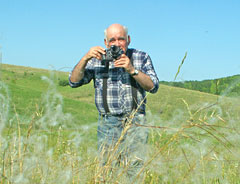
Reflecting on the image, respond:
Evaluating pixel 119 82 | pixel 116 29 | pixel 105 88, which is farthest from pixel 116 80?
pixel 116 29

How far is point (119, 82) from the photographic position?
3.78m

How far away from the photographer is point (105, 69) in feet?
12.5

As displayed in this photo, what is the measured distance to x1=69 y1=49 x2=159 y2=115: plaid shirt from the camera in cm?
368

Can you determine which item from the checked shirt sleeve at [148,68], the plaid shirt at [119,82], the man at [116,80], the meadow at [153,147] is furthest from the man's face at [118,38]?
the meadow at [153,147]

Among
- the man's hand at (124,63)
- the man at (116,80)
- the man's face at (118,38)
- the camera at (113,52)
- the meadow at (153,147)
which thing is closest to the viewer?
the meadow at (153,147)

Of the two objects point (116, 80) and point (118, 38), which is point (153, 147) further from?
point (118, 38)

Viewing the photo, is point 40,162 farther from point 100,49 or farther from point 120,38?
point 120,38

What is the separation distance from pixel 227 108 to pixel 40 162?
Answer: 1.51 meters

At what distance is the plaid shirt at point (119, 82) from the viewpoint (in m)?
3.68

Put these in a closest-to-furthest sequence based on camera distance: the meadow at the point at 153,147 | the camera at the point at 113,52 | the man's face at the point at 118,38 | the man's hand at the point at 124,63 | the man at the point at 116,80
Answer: the meadow at the point at 153,147
the man's hand at the point at 124,63
the camera at the point at 113,52
the man at the point at 116,80
the man's face at the point at 118,38

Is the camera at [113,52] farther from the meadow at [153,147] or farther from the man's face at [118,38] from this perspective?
the meadow at [153,147]

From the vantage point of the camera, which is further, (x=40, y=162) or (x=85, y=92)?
(x=85, y=92)

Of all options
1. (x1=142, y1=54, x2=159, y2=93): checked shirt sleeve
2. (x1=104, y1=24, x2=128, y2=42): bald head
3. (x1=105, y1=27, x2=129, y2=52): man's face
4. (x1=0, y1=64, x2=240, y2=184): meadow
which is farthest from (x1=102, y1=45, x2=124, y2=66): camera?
(x1=0, y1=64, x2=240, y2=184): meadow

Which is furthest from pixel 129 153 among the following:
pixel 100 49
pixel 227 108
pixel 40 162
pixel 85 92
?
pixel 85 92
